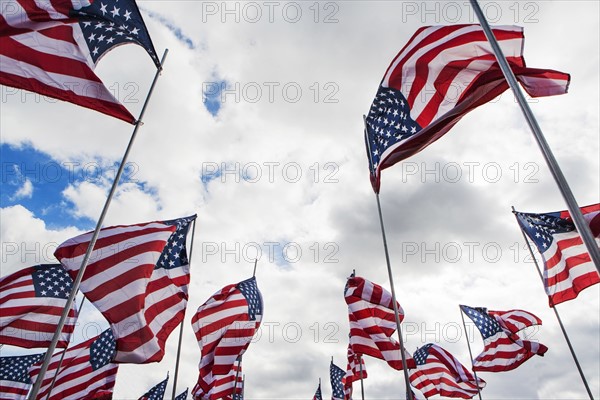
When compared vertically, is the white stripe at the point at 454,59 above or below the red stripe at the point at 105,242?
above

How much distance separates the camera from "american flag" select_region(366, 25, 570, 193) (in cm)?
744

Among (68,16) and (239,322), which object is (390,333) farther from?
(68,16)

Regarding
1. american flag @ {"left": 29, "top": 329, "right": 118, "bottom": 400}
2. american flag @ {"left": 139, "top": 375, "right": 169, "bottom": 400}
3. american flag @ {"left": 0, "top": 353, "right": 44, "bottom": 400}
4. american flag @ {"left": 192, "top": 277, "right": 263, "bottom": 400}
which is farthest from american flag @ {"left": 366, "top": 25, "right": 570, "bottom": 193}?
american flag @ {"left": 139, "top": 375, "right": 169, "bottom": 400}

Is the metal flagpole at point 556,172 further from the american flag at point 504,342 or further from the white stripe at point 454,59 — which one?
the american flag at point 504,342

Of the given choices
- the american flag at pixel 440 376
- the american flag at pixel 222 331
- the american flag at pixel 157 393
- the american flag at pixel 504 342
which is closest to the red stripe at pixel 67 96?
the american flag at pixel 222 331

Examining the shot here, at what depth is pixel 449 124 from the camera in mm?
7938

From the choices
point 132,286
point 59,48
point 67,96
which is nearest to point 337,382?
point 132,286

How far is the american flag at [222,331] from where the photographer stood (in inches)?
633

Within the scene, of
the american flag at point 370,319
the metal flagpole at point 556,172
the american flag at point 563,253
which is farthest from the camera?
the american flag at point 370,319

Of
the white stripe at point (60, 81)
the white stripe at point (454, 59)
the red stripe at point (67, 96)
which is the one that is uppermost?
the white stripe at point (454, 59)

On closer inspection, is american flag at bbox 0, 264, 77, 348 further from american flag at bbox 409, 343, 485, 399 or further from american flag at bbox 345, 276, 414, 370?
american flag at bbox 409, 343, 485, 399

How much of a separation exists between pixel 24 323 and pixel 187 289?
6161 mm

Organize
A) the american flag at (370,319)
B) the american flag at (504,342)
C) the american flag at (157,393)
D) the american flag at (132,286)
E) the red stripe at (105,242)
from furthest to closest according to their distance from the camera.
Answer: the american flag at (157,393) < the american flag at (504,342) < the american flag at (370,319) < the red stripe at (105,242) < the american flag at (132,286)

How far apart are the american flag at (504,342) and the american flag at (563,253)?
23.9ft
